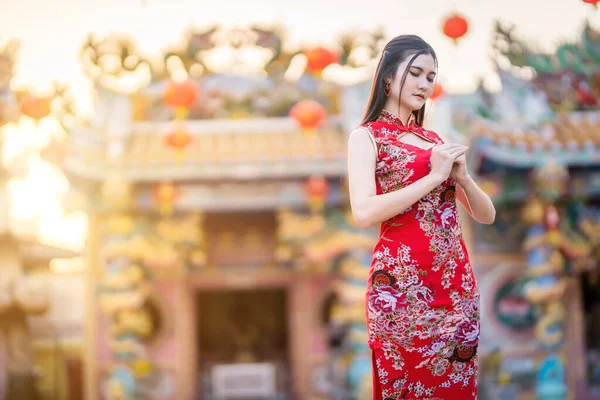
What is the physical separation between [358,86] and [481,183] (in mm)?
1748

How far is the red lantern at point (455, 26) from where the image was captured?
6312 millimetres

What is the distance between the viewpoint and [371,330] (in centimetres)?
196

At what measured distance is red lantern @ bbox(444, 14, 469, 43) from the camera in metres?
6.31

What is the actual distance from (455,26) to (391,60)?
449cm

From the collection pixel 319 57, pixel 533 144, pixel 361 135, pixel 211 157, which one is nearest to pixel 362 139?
pixel 361 135

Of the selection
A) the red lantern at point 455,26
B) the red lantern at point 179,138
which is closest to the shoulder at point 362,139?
the red lantern at point 455,26

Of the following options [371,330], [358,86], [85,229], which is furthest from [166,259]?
[371,330]

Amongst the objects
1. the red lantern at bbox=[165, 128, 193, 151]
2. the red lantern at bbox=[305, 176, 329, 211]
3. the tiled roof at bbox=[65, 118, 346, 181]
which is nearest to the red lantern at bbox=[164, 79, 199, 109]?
the red lantern at bbox=[165, 128, 193, 151]

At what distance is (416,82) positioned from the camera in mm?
2029

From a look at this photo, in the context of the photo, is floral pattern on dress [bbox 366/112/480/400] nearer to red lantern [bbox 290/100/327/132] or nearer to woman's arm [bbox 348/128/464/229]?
woman's arm [bbox 348/128/464/229]

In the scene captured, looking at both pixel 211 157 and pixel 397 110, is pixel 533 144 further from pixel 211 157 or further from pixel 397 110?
pixel 397 110

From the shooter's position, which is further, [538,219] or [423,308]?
[538,219]

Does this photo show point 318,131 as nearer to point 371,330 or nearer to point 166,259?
point 166,259

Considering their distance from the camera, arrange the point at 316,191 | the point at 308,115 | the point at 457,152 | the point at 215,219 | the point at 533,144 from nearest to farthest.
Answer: the point at 457,152
the point at 308,115
the point at 533,144
the point at 316,191
the point at 215,219
